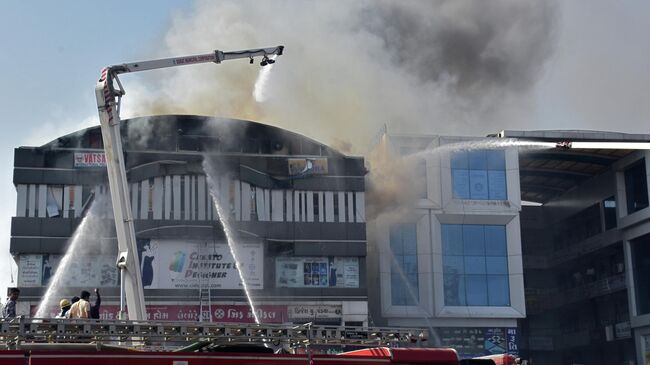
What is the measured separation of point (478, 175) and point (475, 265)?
18.5 feet

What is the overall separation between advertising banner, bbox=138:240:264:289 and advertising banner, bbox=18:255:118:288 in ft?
6.18

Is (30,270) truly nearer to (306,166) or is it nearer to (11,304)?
(306,166)

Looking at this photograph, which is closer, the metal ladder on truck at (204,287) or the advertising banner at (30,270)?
the advertising banner at (30,270)

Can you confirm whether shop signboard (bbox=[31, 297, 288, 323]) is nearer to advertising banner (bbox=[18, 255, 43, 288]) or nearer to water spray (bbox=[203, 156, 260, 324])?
water spray (bbox=[203, 156, 260, 324])

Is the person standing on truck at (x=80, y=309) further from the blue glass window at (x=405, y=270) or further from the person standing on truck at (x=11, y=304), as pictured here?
the blue glass window at (x=405, y=270)

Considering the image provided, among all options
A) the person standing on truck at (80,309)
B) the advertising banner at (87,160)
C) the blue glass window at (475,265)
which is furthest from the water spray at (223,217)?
the person standing on truck at (80,309)

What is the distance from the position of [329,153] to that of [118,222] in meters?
32.3

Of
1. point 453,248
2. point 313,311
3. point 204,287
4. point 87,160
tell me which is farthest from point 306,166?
point 87,160

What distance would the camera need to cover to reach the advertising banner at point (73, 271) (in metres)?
47.6

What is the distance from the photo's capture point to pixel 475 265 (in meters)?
55.2

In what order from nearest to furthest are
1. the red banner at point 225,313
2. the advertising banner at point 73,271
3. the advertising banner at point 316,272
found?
the advertising banner at point 73,271 < the red banner at point 225,313 < the advertising banner at point 316,272

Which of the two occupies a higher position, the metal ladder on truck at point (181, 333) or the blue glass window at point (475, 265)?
the blue glass window at point (475, 265)

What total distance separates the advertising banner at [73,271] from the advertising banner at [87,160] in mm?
5073

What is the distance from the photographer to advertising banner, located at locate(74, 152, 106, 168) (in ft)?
161
